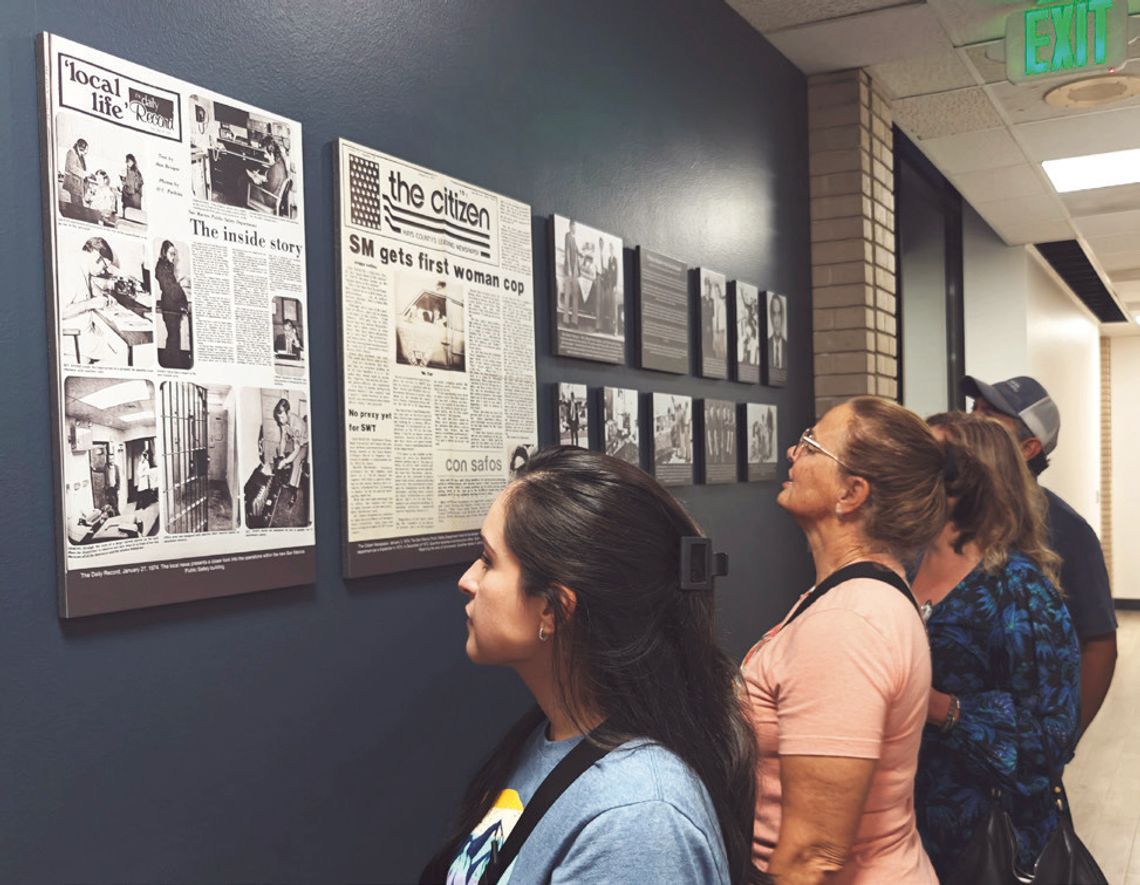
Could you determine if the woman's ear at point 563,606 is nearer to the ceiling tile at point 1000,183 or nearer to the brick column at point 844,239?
the brick column at point 844,239

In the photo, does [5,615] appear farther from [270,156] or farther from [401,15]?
[401,15]

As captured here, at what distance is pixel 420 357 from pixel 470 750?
35.0 inches

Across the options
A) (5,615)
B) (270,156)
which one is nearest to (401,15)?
(270,156)

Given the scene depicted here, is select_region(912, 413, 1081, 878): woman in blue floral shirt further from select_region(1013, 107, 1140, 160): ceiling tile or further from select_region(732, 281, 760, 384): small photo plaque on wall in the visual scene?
select_region(1013, 107, 1140, 160): ceiling tile

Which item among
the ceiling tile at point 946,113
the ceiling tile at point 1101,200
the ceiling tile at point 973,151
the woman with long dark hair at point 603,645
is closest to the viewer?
the woman with long dark hair at point 603,645

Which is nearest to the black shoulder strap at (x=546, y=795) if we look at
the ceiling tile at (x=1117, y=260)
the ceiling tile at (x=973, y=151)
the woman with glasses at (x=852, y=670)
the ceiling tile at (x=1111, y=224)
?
the woman with glasses at (x=852, y=670)

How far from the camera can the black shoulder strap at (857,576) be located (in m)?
1.66

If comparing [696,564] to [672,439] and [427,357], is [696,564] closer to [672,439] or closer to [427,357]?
[427,357]

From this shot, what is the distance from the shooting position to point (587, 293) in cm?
276

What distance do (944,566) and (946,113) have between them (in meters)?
3.20

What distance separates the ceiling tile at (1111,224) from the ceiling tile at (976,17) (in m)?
3.14

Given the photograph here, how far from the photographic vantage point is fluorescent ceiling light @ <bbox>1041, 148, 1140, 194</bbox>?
17.3 feet

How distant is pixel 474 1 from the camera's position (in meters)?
2.42

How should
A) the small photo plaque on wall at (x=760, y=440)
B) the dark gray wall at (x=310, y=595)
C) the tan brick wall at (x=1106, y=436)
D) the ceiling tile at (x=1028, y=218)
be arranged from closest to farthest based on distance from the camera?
the dark gray wall at (x=310, y=595), the small photo plaque on wall at (x=760, y=440), the ceiling tile at (x=1028, y=218), the tan brick wall at (x=1106, y=436)
